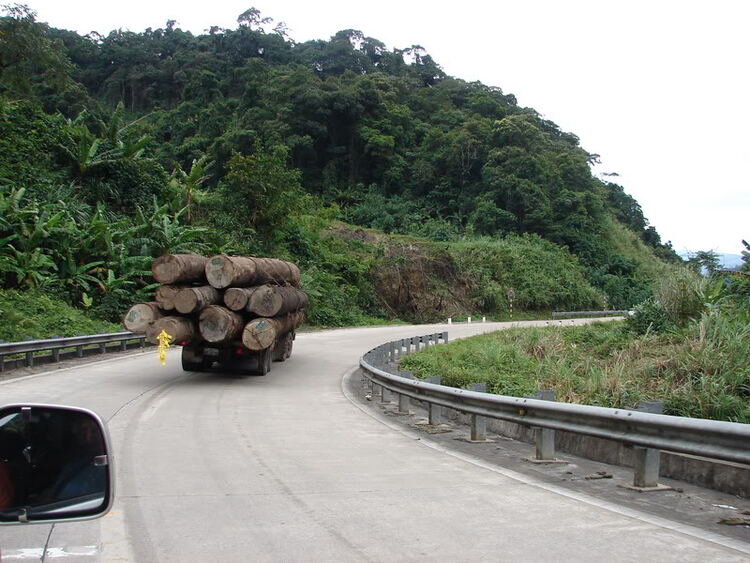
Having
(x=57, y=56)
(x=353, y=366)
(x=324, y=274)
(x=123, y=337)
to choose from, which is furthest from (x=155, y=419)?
(x=324, y=274)

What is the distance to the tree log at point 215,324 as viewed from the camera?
14.8 meters

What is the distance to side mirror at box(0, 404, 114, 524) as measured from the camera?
7.64 feet

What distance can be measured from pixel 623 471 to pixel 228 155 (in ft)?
176

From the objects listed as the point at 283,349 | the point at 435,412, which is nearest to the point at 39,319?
the point at 283,349

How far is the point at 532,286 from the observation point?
5488 cm

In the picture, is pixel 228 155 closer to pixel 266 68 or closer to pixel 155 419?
pixel 266 68

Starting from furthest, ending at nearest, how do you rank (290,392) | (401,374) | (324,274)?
(324,274)
(290,392)
(401,374)

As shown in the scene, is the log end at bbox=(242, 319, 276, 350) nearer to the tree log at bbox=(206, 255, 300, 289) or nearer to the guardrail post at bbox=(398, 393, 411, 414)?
the tree log at bbox=(206, 255, 300, 289)

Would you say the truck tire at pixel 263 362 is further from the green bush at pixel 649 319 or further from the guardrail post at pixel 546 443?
the green bush at pixel 649 319

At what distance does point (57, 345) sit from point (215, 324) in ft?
18.2

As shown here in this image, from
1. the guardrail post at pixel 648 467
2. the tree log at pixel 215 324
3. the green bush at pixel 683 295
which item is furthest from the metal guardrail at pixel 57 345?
the green bush at pixel 683 295

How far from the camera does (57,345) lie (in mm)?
17828

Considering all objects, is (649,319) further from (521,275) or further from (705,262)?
(521,275)

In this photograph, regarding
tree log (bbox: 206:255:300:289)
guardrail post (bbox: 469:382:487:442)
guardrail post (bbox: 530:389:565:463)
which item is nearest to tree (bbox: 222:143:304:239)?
tree log (bbox: 206:255:300:289)
